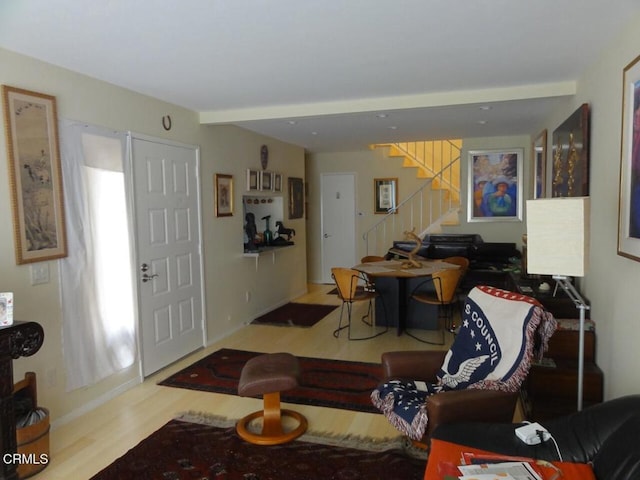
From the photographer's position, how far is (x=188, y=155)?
452 centimetres

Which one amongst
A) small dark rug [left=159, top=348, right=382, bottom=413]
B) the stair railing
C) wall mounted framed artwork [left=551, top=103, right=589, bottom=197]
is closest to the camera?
wall mounted framed artwork [left=551, top=103, right=589, bottom=197]

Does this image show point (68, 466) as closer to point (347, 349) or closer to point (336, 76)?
point (347, 349)

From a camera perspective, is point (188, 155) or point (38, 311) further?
point (188, 155)

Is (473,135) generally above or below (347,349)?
above

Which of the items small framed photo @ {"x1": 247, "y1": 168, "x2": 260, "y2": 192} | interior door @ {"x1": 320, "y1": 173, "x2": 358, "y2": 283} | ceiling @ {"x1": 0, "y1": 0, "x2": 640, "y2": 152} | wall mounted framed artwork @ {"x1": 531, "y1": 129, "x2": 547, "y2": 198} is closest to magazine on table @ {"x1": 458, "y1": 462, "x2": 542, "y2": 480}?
ceiling @ {"x1": 0, "y1": 0, "x2": 640, "y2": 152}

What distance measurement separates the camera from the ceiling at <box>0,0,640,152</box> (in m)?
2.27

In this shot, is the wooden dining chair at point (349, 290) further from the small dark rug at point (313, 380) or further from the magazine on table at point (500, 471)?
the magazine on table at point (500, 471)

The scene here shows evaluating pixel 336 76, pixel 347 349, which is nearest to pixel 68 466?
pixel 347 349

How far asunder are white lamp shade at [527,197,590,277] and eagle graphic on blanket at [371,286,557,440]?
40 centimetres

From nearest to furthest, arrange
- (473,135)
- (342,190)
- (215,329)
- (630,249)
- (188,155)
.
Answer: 1. (630,249)
2. (188,155)
3. (215,329)
4. (473,135)
5. (342,190)

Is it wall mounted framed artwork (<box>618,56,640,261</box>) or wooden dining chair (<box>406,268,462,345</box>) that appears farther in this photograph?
wooden dining chair (<box>406,268,462,345</box>)

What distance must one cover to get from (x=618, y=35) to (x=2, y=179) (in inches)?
149

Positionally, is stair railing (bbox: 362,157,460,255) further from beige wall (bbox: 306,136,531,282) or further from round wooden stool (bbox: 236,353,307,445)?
round wooden stool (bbox: 236,353,307,445)

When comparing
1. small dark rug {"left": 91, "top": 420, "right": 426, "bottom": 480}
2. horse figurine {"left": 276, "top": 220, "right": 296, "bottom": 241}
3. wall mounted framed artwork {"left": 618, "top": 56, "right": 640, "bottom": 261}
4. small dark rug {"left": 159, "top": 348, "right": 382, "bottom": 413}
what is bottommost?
small dark rug {"left": 91, "top": 420, "right": 426, "bottom": 480}
